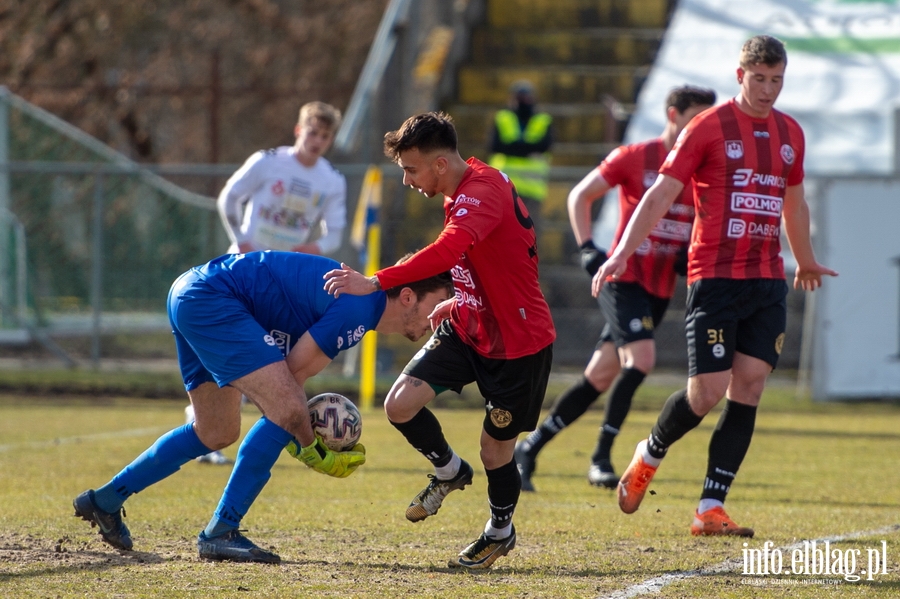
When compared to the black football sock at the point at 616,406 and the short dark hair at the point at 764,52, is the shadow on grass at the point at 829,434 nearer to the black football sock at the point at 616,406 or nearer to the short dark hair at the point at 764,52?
the black football sock at the point at 616,406

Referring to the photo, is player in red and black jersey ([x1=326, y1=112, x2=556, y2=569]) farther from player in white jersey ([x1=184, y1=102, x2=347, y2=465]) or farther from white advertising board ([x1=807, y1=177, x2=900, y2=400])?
white advertising board ([x1=807, y1=177, x2=900, y2=400])

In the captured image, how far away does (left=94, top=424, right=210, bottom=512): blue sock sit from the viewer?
5.71 meters

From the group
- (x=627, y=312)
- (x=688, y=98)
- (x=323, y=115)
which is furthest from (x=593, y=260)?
(x=323, y=115)

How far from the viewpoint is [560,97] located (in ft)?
61.8

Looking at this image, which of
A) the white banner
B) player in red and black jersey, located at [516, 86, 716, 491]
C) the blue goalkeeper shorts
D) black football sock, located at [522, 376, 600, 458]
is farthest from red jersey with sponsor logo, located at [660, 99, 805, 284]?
the white banner

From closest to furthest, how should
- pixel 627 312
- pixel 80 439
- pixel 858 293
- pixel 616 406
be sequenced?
1. pixel 627 312
2. pixel 616 406
3. pixel 80 439
4. pixel 858 293

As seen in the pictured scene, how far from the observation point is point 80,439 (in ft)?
32.3

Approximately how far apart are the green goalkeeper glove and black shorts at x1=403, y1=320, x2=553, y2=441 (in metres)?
0.45

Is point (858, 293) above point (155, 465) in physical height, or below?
above

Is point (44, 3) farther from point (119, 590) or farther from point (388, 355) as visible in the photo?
point (119, 590)

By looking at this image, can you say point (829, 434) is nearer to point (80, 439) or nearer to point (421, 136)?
point (80, 439)

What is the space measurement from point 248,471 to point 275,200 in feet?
12.7

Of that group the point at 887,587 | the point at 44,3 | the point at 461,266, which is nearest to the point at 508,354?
the point at 461,266

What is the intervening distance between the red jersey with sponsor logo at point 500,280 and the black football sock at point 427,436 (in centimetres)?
44
